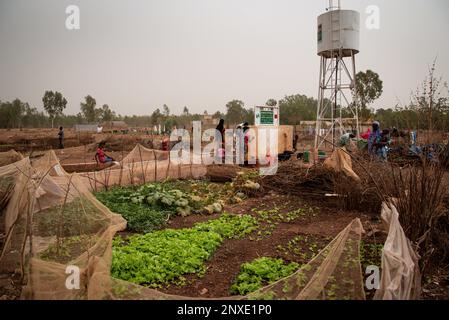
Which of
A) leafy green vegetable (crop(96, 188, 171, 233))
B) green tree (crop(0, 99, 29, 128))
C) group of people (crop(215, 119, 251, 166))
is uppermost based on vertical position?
green tree (crop(0, 99, 29, 128))

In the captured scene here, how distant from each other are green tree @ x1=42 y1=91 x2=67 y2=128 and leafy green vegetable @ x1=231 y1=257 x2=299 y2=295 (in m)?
65.9

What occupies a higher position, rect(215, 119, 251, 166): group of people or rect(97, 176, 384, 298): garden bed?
rect(215, 119, 251, 166): group of people

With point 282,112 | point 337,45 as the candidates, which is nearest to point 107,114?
point 282,112

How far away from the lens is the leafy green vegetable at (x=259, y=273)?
364cm

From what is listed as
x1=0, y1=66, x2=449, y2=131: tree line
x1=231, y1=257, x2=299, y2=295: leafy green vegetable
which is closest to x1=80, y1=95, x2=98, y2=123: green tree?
x1=0, y1=66, x2=449, y2=131: tree line

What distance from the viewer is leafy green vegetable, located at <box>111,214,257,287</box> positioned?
391cm

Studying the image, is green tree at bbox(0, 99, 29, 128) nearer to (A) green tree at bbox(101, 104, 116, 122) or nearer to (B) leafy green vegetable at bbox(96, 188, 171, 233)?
(A) green tree at bbox(101, 104, 116, 122)

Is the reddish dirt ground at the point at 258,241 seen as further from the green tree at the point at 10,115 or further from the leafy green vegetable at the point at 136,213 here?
→ the green tree at the point at 10,115

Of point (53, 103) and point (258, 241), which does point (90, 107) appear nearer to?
Answer: point (53, 103)

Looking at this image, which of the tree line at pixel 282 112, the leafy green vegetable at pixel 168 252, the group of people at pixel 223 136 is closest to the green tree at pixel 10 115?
the tree line at pixel 282 112

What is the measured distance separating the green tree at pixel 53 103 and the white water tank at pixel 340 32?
57.3m

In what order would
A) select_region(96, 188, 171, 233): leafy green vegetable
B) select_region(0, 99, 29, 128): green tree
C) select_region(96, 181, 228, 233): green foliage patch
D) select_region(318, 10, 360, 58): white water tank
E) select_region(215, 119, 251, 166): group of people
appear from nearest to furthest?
1. select_region(96, 188, 171, 233): leafy green vegetable
2. select_region(96, 181, 228, 233): green foliage patch
3. select_region(215, 119, 251, 166): group of people
4. select_region(318, 10, 360, 58): white water tank
5. select_region(0, 99, 29, 128): green tree

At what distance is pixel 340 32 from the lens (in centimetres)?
1622
